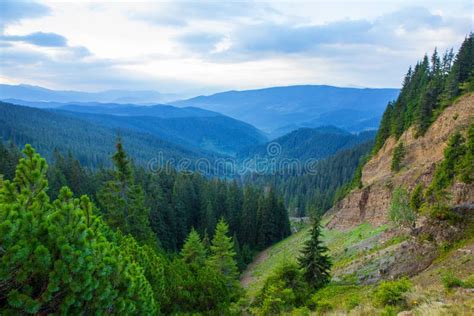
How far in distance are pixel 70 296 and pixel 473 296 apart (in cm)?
1083

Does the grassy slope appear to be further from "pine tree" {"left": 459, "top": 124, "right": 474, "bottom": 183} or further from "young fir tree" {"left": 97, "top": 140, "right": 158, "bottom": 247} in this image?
"young fir tree" {"left": 97, "top": 140, "right": 158, "bottom": 247}

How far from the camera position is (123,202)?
2311 centimetres

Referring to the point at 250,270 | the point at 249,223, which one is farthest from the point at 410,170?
the point at 249,223

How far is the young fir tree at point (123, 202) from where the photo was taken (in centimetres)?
2298

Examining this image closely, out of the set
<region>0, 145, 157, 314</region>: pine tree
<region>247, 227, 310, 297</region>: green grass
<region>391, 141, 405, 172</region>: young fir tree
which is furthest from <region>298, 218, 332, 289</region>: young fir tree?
<region>391, 141, 405, 172</region>: young fir tree

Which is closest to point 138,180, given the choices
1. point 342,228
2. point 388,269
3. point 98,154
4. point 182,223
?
point 182,223

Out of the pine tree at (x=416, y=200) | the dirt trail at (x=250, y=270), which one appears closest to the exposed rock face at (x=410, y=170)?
the pine tree at (x=416, y=200)

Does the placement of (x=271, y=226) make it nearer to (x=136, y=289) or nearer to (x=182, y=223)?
(x=182, y=223)

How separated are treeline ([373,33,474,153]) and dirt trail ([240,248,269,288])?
2394 cm

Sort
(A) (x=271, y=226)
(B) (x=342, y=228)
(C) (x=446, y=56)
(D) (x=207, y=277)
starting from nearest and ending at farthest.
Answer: (D) (x=207, y=277) < (B) (x=342, y=228) < (C) (x=446, y=56) < (A) (x=271, y=226)

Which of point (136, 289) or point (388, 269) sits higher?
point (136, 289)

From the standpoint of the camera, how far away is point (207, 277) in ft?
50.2

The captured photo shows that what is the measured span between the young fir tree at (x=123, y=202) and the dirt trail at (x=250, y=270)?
52.3 ft

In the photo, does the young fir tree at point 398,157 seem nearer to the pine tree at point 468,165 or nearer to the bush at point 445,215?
the pine tree at point 468,165
